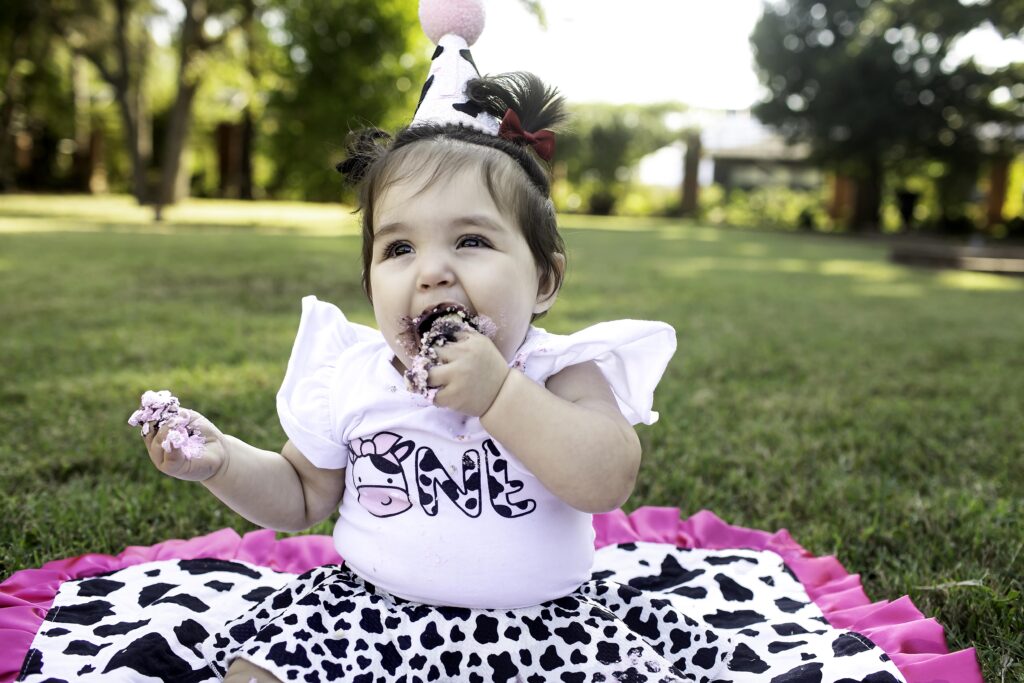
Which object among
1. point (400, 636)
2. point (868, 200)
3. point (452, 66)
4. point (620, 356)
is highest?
point (868, 200)

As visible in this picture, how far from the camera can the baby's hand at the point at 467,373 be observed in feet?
3.82

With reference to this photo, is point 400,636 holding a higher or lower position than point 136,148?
lower

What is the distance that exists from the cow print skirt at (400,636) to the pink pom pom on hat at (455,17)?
1.03m

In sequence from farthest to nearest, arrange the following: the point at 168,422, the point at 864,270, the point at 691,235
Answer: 1. the point at 691,235
2. the point at 864,270
3. the point at 168,422

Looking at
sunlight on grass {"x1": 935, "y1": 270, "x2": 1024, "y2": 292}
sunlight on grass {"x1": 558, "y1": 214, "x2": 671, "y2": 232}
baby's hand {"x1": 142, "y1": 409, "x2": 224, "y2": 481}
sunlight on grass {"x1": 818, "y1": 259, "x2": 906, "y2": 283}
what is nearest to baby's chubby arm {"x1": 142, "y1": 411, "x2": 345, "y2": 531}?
baby's hand {"x1": 142, "y1": 409, "x2": 224, "y2": 481}

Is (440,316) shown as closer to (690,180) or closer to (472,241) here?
(472,241)

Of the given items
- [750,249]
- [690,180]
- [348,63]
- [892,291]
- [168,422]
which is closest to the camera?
[168,422]

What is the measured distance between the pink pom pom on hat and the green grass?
1.96ft

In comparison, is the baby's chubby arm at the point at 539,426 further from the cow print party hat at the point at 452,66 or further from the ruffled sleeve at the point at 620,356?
the cow print party hat at the point at 452,66

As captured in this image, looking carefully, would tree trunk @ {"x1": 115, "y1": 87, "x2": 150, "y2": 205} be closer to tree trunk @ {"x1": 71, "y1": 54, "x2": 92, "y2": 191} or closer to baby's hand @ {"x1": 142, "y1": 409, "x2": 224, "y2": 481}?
tree trunk @ {"x1": 71, "y1": 54, "x2": 92, "y2": 191}

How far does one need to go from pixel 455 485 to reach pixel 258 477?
1.18 feet

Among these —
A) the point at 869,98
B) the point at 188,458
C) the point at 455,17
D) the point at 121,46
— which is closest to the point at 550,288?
the point at 455,17

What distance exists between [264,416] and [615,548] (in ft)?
4.44

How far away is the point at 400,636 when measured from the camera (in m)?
1.32
